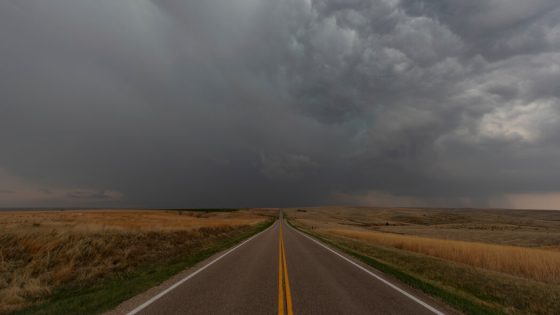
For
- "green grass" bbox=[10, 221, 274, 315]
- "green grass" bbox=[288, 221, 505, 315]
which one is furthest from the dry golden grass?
"green grass" bbox=[10, 221, 274, 315]

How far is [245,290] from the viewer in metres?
8.70

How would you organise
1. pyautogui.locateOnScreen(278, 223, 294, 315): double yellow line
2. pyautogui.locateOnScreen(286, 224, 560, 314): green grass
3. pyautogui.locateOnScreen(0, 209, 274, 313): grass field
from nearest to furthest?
pyautogui.locateOnScreen(278, 223, 294, 315): double yellow line → pyautogui.locateOnScreen(286, 224, 560, 314): green grass → pyautogui.locateOnScreen(0, 209, 274, 313): grass field

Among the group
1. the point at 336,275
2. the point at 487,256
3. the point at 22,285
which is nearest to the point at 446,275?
the point at 336,275

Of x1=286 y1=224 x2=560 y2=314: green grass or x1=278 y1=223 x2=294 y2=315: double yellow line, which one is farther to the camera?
x1=286 y1=224 x2=560 y2=314: green grass

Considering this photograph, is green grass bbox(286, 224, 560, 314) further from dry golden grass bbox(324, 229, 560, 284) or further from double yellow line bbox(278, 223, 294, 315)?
double yellow line bbox(278, 223, 294, 315)

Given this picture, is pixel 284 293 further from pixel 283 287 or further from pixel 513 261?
pixel 513 261

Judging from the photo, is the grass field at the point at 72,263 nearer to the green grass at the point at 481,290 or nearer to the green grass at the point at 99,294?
the green grass at the point at 99,294

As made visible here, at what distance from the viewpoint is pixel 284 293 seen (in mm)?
8320

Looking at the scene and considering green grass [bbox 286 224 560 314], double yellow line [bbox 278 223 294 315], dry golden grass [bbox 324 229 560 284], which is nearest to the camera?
double yellow line [bbox 278 223 294 315]

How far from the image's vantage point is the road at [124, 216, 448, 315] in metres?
6.95

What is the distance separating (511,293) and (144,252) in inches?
649

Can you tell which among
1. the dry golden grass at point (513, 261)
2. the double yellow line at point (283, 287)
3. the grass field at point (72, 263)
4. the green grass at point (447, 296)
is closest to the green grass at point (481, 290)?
the green grass at point (447, 296)

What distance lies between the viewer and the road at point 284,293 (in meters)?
6.95

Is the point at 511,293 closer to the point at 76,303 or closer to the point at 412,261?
the point at 412,261
